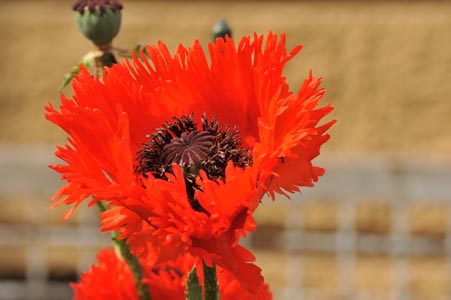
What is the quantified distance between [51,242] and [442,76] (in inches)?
41.2

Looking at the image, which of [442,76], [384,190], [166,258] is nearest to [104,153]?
[166,258]

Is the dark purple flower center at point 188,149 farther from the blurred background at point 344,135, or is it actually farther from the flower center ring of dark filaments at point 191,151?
the blurred background at point 344,135

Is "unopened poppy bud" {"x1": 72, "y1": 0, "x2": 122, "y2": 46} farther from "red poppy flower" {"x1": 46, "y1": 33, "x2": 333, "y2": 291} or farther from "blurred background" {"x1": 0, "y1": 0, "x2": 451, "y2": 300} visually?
"blurred background" {"x1": 0, "y1": 0, "x2": 451, "y2": 300}

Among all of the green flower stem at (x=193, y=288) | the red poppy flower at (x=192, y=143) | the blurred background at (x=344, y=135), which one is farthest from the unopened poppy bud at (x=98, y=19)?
the blurred background at (x=344, y=135)

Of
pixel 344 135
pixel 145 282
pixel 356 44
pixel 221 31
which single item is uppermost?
pixel 356 44

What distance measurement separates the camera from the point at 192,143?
0.58 metres

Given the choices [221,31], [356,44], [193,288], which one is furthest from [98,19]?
[356,44]

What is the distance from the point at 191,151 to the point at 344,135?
6.26 feet

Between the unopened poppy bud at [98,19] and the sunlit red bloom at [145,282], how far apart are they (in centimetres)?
14

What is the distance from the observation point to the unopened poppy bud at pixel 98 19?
618 millimetres

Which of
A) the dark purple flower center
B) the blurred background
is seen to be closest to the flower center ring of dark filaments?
the dark purple flower center

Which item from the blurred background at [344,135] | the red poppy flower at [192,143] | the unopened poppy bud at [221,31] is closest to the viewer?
the red poppy flower at [192,143]

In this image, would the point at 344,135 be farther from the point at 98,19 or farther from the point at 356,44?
the point at 98,19

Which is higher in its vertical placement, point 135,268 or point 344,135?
point 344,135
